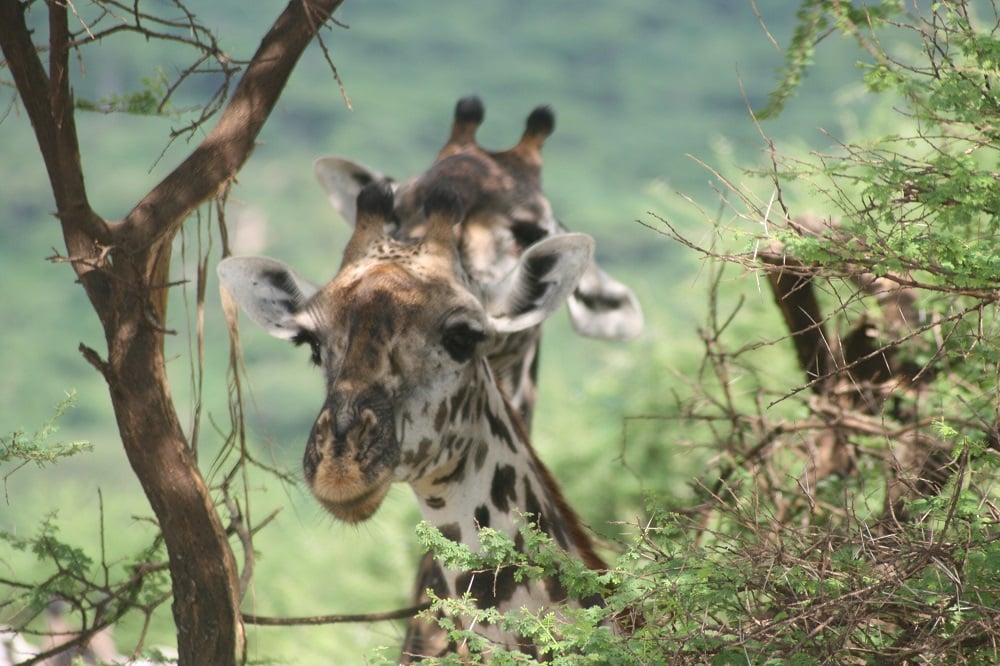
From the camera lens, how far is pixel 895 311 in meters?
4.66

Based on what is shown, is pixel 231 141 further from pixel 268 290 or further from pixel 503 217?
pixel 503 217

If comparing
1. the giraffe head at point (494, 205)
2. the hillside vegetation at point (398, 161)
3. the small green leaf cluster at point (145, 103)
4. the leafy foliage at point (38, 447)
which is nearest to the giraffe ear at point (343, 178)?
the giraffe head at point (494, 205)

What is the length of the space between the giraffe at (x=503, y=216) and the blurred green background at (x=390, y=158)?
19.6ft

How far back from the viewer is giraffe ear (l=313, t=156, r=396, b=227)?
17.4 ft

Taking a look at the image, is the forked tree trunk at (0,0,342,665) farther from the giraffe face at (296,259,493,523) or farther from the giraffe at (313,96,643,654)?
the giraffe at (313,96,643,654)

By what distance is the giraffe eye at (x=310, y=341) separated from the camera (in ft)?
10.9

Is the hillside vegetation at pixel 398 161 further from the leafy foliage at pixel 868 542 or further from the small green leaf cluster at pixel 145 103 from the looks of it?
the leafy foliage at pixel 868 542

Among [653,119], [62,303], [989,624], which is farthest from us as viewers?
[653,119]

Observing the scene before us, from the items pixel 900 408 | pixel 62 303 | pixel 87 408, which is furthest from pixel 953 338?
pixel 62 303

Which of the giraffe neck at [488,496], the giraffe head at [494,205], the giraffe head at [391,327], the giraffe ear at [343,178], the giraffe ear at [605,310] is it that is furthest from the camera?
the giraffe ear at [343,178]

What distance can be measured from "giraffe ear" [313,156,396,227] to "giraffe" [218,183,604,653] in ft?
5.64

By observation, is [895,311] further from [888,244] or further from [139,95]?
[139,95]

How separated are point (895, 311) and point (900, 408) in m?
0.38

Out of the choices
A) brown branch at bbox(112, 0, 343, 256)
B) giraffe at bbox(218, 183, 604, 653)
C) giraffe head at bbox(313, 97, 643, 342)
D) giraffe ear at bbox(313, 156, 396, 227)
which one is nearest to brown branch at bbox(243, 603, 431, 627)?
giraffe at bbox(218, 183, 604, 653)
